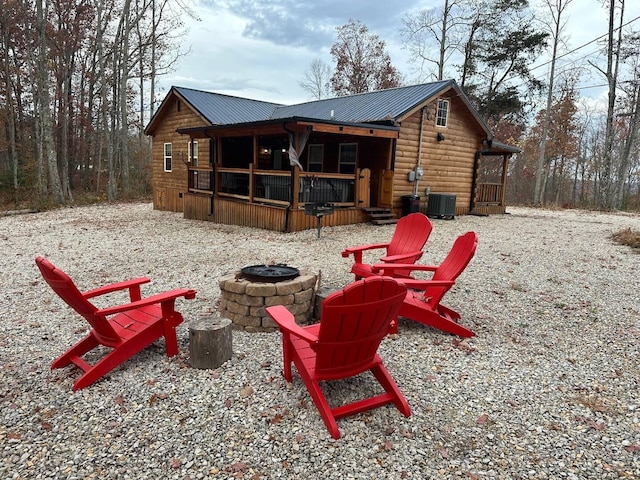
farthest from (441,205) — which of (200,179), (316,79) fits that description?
(316,79)

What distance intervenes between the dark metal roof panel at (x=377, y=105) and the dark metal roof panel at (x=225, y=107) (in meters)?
2.04

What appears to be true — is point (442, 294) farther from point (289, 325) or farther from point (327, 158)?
point (327, 158)

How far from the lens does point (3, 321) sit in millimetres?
4059

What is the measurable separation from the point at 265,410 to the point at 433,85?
12.9 metres

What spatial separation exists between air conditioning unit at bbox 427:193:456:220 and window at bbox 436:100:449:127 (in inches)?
98.2

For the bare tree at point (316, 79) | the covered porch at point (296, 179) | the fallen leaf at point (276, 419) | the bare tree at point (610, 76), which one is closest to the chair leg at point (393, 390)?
the fallen leaf at point (276, 419)

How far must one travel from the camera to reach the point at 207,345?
9.99 feet

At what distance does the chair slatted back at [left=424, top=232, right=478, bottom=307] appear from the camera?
11.8 ft

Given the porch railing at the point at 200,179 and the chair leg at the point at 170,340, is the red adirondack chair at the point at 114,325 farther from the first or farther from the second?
the porch railing at the point at 200,179

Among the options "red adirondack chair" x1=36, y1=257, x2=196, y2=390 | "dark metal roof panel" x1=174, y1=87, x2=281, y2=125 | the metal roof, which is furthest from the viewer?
"dark metal roof panel" x1=174, y1=87, x2=281, y2=125

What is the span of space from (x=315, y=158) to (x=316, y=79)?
21.7 m

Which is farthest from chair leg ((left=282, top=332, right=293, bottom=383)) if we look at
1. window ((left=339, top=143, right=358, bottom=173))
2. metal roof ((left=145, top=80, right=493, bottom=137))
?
window ((left=339, top=143, right=358, bottom=173))

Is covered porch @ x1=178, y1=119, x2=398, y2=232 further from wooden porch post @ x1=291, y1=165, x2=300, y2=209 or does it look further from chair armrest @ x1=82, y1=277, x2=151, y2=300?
chair armrest @ x1=82, y1=277, x2=151, y2=300

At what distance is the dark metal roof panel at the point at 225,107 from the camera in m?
14.3
